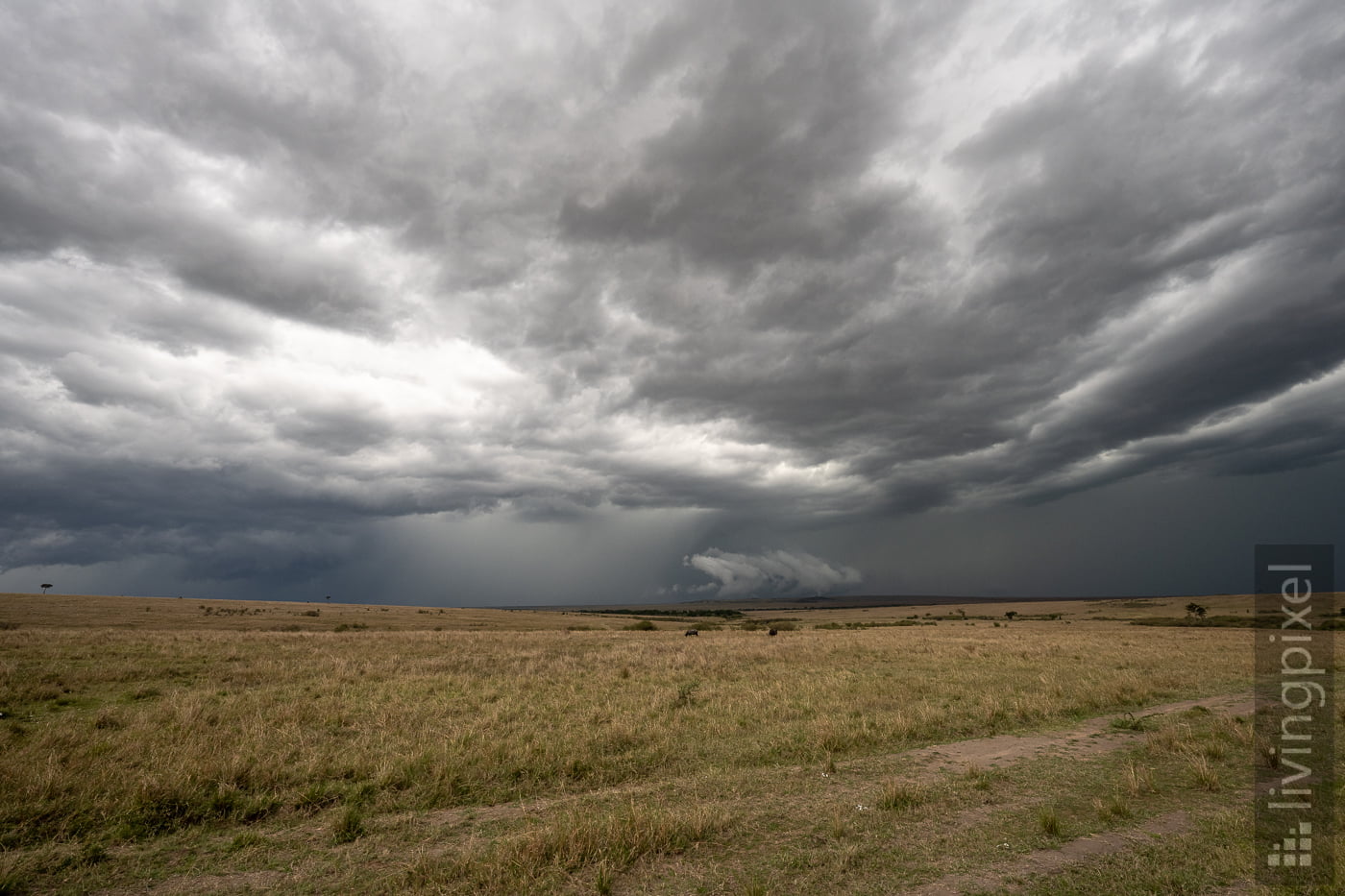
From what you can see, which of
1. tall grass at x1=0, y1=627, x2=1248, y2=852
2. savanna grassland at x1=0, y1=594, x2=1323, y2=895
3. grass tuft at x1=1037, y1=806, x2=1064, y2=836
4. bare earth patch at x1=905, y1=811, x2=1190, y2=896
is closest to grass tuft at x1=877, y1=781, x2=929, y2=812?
savanna grassland at x1=0, y1=594, x2=1323, y2=895

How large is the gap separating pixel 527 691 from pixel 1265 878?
752 inches

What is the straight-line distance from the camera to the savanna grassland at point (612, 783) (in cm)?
797

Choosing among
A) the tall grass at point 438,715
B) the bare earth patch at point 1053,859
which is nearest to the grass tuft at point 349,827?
the tall grass at point 438,715

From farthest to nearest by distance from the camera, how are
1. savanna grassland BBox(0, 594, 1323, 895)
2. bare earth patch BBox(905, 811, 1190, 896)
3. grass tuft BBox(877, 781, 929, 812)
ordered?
1. grass tuft BBox(877, 781, 929, 812)
2. savanna grassland BBox(0, 594, 1323, 895)
3. bare earth patch BBox(905, 811, 1190, 896)

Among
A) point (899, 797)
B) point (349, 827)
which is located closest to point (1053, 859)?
point (899, 797)

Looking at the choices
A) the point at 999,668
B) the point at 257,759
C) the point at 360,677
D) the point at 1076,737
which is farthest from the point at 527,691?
the point at 999,668

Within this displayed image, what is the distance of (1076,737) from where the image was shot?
15.2 meters

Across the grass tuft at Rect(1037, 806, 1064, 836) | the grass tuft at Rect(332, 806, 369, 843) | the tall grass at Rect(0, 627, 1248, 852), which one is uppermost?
the grass tuft at Rect(1037, 806, 1064, 836)

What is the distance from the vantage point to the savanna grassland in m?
7.97

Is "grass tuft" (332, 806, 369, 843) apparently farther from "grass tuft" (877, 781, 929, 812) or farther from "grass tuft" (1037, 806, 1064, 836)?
"grass tuft" (1037, 806, 1064, 836)

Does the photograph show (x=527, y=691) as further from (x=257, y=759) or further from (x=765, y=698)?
(x=257, y=759)

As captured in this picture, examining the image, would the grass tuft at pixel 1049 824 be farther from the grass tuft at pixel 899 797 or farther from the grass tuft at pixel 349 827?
the grass tuft at pixel 349 827

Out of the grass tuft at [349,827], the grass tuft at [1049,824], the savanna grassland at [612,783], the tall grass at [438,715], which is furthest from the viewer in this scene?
the tall grass at [438,715]

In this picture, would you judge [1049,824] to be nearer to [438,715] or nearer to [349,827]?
[349,827]
